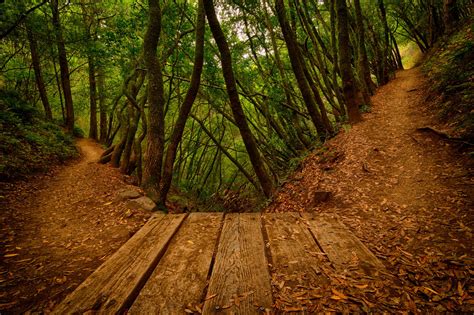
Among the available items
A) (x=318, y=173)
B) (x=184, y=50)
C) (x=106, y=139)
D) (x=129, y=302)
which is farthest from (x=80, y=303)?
(x=106, y=139)

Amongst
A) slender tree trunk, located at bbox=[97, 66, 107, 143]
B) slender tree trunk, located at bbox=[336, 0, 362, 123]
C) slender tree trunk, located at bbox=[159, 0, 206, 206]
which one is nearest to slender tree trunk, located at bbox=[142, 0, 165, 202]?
slender tree trunk, located at bbox=[159, 0, 206, 206]

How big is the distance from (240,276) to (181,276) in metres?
0.47

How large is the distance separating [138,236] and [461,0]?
1703cm

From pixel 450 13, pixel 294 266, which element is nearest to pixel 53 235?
pixel 294 266

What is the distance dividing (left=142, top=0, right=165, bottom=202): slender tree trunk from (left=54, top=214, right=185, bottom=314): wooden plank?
2.42 metres

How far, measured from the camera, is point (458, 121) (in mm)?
4391

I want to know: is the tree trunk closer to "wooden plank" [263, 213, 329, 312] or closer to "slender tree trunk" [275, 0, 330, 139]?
"slender tree trunk" [275, 0, 330, 139]

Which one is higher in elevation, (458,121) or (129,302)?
(458,121)

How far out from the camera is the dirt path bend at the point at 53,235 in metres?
1.92

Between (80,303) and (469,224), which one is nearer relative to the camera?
(80,303)

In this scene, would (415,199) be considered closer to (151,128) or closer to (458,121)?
(458,121)

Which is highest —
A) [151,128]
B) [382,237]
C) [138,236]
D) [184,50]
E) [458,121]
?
[184,50]

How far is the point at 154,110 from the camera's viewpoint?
193 inches

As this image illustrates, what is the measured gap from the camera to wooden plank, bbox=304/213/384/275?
6.08 feet
